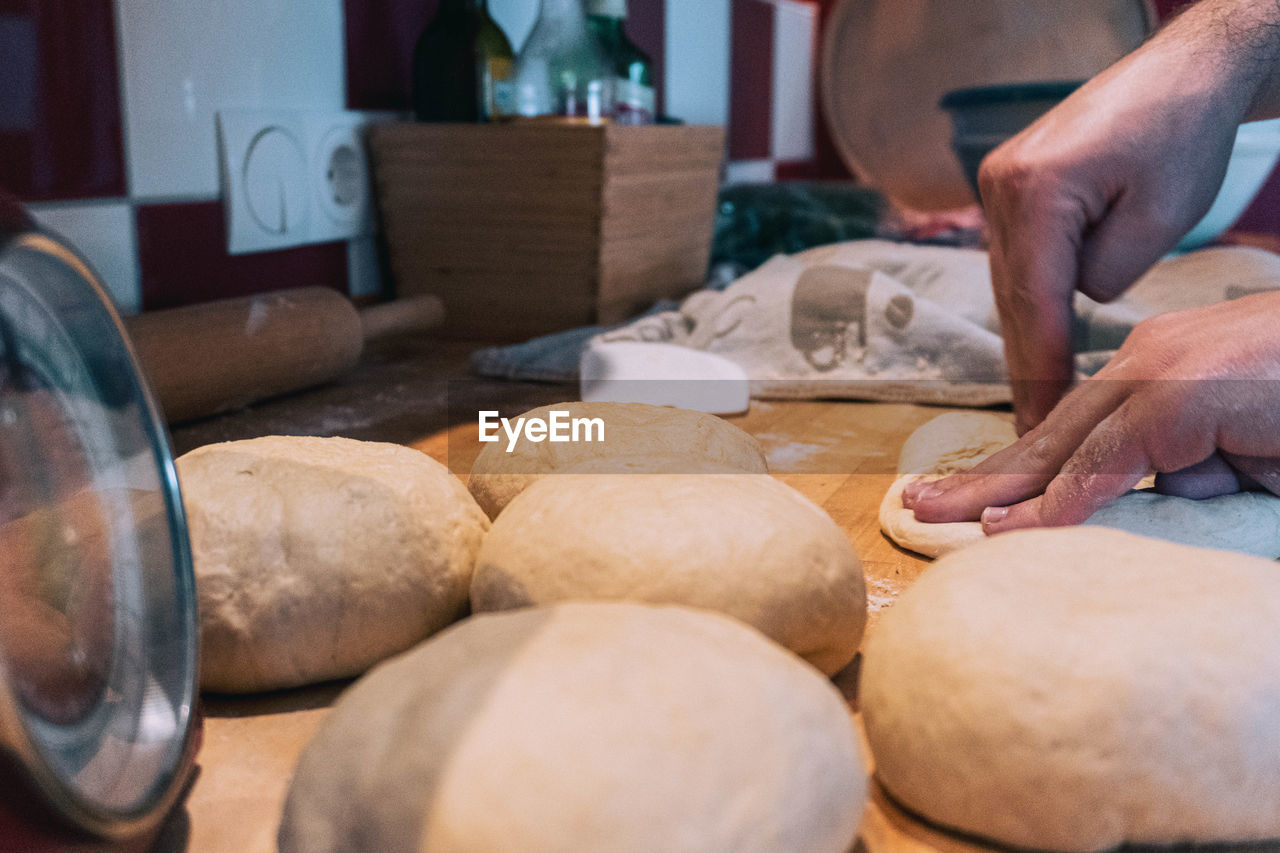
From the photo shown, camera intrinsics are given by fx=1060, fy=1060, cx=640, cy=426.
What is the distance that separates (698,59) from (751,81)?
1.71 feet

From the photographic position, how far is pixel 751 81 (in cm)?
376

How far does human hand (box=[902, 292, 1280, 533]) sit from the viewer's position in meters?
0.90

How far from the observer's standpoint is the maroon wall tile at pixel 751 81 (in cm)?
361

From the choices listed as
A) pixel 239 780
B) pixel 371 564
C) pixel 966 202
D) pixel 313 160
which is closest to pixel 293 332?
pixel 313 160

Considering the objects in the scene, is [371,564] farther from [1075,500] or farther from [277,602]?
[1075,500]

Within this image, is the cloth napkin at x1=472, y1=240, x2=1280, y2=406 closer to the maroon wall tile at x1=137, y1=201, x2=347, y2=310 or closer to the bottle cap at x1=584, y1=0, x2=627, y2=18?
the maroon wall tile at x1=137, y1=201, x2=347, y2=310

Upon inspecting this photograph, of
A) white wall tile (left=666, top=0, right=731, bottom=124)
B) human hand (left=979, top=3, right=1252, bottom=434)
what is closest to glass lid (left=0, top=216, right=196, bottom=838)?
human hand (left=979, top=3, right=1252, bottom=434)

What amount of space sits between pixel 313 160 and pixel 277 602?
128cm

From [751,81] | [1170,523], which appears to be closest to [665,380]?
[1170,523]

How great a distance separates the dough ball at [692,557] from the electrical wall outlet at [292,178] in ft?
3.73

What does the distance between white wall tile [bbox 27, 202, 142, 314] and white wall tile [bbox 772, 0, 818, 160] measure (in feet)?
9.75

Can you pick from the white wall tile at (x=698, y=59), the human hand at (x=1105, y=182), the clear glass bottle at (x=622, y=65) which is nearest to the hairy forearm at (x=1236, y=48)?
the human hand at (x=1105, y=182)

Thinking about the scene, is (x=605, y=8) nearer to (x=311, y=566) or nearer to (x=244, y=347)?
(x=244, y=347)

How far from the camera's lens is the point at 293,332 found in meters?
1.52
